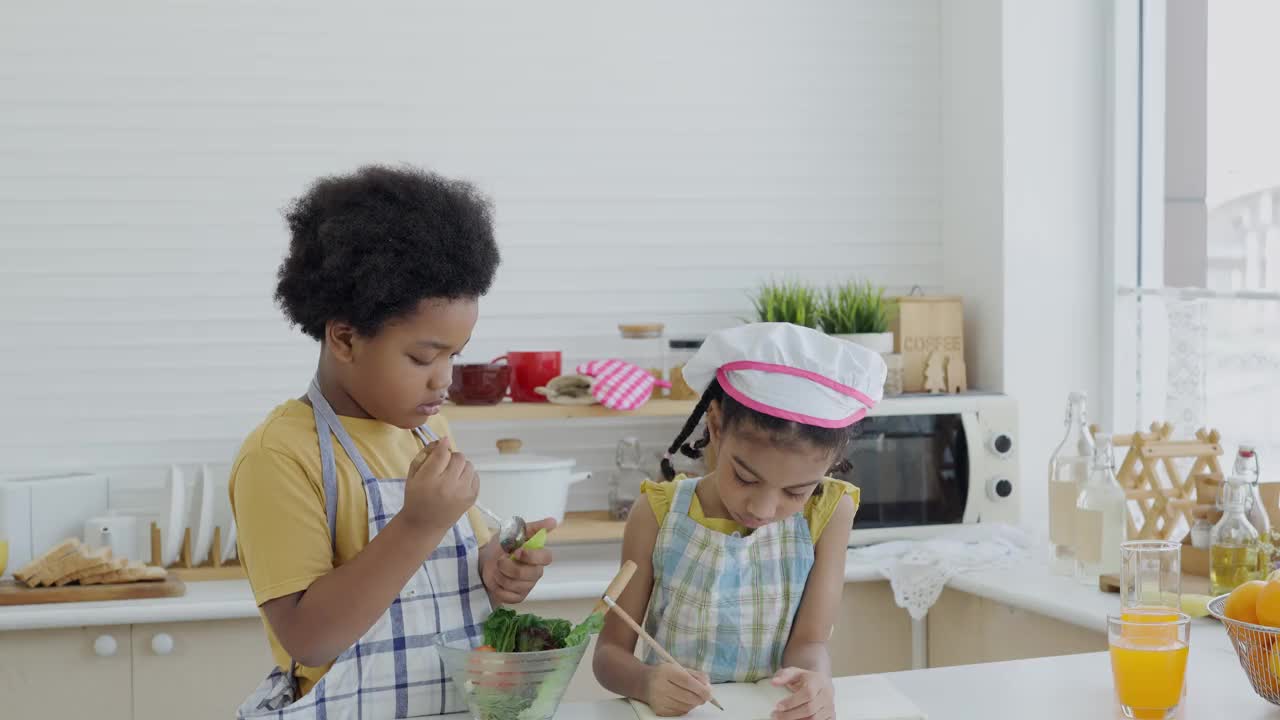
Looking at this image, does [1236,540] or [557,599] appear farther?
[557,599]

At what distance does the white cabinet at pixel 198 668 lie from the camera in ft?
7.96

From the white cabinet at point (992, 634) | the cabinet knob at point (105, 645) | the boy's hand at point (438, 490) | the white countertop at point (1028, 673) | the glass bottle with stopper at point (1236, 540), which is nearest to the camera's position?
the boy's hand at point (438, 490)

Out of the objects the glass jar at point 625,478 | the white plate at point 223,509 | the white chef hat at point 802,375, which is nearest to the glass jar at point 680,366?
the glass jar at point 625,478

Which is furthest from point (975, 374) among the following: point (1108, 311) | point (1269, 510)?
point (1269, 510)

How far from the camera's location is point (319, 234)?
4.77ft

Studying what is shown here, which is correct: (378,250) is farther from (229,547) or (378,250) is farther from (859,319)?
(859,319)

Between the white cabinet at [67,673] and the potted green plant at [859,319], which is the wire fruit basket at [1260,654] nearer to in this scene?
the potted green plant at [859,319]

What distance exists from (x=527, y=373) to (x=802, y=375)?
1.43 m

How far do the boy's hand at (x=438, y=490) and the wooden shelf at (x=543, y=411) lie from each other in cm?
128

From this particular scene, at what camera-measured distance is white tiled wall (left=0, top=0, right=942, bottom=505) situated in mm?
2885

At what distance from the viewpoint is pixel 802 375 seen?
59.4 inches

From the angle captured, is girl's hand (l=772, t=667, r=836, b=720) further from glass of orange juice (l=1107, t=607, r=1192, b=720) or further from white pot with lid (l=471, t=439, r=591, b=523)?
white pot with lid (l=471, t=439, r=591, b=523)

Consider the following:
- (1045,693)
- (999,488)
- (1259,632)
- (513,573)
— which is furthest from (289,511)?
(999,488)

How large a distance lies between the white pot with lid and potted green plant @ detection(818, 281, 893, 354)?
71cm
